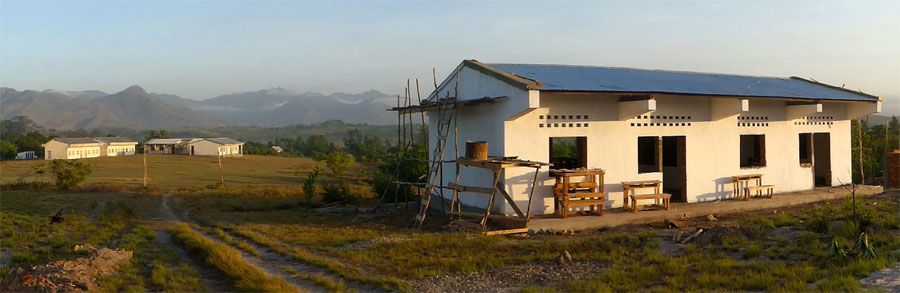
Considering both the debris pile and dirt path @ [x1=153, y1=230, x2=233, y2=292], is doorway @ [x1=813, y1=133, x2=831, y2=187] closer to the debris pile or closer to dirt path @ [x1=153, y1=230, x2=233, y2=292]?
dirt path @ [x1=153, y1=230, x2=233, y2=292]

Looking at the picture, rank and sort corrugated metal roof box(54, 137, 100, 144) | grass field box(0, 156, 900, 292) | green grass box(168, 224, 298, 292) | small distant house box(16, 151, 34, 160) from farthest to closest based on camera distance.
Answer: corrugated metal roof box(54, 137, 100, 144), small distant house box(16, 151, 34, 160), grass field box(0, 156, 900, 292), green grass box(168, 224, 298, 292)

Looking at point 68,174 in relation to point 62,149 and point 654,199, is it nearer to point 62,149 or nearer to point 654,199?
point 654,199

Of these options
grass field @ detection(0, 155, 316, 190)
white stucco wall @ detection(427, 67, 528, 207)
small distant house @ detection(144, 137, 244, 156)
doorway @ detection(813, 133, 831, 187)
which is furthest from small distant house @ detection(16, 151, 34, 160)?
doorway @ detection(813, 133, 831, 187)

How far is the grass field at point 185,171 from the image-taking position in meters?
39.1

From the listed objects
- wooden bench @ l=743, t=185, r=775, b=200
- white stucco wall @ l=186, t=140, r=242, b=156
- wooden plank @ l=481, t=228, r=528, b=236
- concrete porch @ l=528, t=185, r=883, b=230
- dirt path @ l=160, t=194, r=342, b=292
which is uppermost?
white stucco wall @ l=186, t=140, r=242, b=156

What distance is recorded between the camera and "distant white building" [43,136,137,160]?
2613 inches

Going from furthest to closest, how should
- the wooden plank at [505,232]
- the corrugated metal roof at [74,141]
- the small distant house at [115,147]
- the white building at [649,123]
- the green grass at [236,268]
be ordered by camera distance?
the small distant house at [115,147], the corrugated metal roof at [74,141], the white building at [649,123], the wooden plank at [505,232], the green grass at [236,268]

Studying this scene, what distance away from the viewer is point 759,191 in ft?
58.1

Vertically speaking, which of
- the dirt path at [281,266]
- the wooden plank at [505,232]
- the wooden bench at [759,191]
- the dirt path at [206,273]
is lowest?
the dirt path at [206,273]

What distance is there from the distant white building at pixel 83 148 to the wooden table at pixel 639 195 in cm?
6732

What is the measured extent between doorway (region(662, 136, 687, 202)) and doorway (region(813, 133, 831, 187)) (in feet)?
15.4

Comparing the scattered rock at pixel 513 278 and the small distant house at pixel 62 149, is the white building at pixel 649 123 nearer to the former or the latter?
the scattered rock at pixel 513 278

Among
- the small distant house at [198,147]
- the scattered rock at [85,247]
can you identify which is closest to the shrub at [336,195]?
the scattered rock at [85,247]

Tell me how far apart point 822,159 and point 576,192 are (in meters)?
12.4
